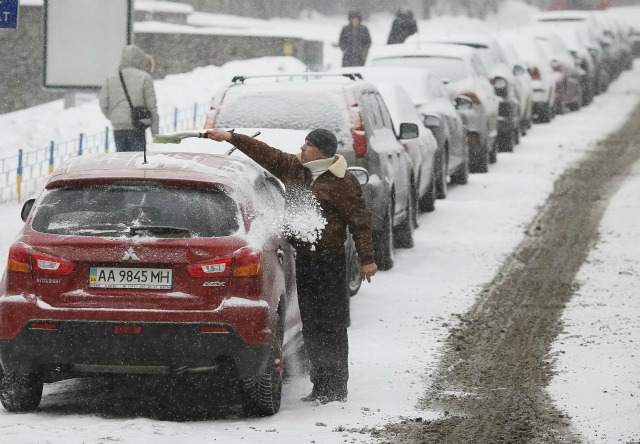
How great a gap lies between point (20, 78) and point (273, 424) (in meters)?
17.9

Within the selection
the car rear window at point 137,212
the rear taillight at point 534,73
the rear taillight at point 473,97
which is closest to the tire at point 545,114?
the rear taillight at point 534,73

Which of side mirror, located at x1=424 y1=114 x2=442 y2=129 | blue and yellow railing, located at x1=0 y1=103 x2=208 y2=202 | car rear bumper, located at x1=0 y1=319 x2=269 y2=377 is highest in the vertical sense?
car rear bumper, located at x1=0 y1=319 x2=269 y2=377

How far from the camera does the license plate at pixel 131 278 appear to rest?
796 cm

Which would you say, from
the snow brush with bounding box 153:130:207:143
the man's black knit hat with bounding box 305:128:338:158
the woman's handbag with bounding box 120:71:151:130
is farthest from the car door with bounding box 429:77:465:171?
the snow brush with bounding box 153:130:207:143

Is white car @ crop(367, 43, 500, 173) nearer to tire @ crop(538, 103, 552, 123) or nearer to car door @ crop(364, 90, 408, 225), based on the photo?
car door @ crop(364, 90, 408, 225)

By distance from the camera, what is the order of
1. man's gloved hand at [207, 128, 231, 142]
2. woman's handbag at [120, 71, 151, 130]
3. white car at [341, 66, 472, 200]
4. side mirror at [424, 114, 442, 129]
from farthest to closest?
1. white car at [341, 66, 472, 200]
2. side mirror at [424, 114, 442, 129]
3. woman's handbag at [120, 71, 151, 130]
4. man's gloved hand at [207, 128, 231, 142]

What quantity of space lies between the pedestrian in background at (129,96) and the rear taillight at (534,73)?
14482 mm

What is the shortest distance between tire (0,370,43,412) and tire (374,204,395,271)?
5344 mm

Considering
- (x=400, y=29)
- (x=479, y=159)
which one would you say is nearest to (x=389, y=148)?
(x=479, y=159)

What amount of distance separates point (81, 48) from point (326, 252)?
13.4 meters

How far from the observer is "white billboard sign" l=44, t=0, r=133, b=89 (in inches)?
848

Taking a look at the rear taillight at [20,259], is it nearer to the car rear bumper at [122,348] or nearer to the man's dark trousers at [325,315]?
the car rear bumper at [122,348]

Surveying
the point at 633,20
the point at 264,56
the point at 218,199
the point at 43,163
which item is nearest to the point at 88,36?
the point at 43,163

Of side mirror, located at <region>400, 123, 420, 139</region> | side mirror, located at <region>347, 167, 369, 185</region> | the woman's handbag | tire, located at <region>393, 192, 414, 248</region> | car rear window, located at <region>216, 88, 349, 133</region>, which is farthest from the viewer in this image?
the woman's handbag
